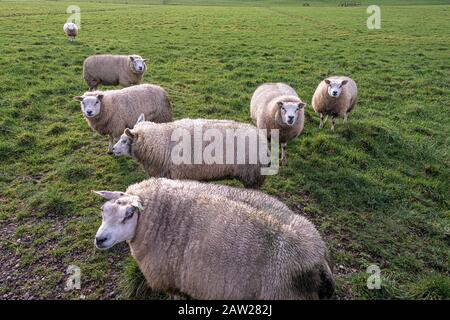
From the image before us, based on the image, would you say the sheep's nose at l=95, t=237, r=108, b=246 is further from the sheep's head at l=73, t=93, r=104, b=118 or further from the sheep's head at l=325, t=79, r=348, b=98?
the sheep's head at l=325, t=79, r=348, b=98

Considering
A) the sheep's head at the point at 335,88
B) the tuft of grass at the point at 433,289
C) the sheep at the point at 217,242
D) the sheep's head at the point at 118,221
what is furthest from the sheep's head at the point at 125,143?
the sheep's head at the point at 335,88

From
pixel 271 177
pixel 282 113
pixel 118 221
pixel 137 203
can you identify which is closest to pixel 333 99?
pixel 282 113

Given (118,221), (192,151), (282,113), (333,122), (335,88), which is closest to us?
(118,221)

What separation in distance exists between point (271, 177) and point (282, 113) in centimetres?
135

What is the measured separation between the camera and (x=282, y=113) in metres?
7.46

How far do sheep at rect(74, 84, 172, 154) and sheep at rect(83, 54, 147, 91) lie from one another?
139 inches

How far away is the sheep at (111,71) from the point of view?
11508 millimetres

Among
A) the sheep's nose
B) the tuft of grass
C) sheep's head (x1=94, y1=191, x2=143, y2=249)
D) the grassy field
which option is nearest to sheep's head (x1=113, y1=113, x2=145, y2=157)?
the grassy field

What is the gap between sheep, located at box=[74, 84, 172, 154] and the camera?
7.78 meters

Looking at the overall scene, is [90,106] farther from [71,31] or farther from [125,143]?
[71,31]

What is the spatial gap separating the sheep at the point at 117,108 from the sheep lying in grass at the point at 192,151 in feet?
5.38

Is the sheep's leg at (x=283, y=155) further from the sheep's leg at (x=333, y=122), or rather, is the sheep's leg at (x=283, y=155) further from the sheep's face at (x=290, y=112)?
the sheep's leg at (x=333, y=122)
